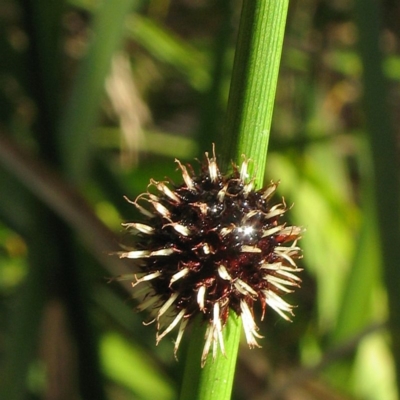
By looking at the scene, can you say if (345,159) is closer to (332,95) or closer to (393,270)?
(332,95)

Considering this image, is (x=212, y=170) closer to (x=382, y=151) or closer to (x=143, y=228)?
(x=143, y=228)

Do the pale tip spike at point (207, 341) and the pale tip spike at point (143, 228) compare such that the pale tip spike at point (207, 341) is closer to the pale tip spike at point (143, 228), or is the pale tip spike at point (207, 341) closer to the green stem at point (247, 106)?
the green stem at point (247, 106)

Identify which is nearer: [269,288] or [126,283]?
[269,288]

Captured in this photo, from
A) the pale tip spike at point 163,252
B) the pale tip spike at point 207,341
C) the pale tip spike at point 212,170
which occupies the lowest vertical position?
the pale tip spike at point 207,341

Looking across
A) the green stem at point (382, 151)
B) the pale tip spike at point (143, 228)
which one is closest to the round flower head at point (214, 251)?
the pale tip spike at point (143, 228)

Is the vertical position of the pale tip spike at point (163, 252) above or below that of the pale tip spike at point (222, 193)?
below

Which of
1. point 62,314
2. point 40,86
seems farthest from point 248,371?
point 40,86

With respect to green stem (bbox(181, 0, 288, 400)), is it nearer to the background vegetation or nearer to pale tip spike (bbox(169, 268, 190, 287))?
pale tip spike (bbox(169, 268, 190, 287))
